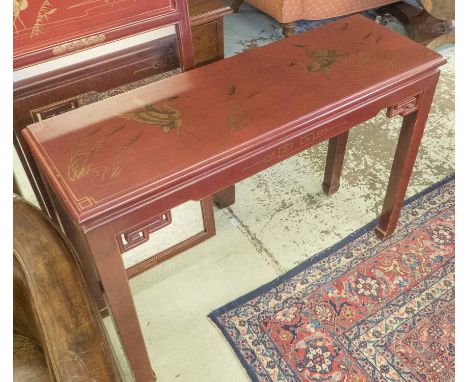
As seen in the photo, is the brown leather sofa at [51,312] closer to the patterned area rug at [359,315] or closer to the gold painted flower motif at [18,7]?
the gold painted flower motif at [18,7]

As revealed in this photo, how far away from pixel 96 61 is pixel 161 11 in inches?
10.3

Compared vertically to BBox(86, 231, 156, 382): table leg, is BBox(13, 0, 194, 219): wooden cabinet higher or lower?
higher

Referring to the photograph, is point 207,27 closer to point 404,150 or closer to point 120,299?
point 404,150

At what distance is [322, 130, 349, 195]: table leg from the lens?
6.75 feet

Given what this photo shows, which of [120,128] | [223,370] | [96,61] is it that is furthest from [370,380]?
[96,61]

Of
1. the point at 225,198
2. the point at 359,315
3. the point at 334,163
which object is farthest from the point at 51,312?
the point at 334,163

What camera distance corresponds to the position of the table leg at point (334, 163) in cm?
206

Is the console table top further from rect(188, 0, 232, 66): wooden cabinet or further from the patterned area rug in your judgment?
the patterned area rug

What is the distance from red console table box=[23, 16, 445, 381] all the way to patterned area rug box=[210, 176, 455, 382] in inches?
17.8

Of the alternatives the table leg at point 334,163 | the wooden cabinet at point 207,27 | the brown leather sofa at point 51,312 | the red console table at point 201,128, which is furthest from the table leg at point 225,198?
the brown leather sofa at point 51,312

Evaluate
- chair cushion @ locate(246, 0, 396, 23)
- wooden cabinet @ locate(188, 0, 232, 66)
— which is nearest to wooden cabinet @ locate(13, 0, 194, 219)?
wooden cabinet @ locate(188, 0, 232, 66)

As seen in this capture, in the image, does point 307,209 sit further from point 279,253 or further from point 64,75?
point 64,75

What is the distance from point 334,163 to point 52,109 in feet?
4.07

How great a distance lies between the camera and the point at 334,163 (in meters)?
2.14
